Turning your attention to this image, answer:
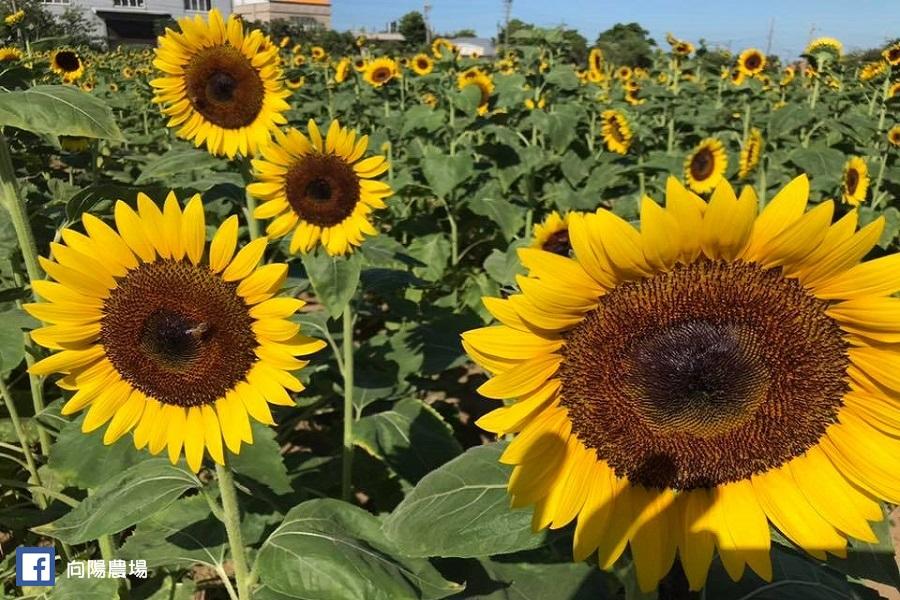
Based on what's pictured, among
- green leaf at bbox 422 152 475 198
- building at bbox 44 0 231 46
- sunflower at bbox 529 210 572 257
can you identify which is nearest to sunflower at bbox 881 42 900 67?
green leaf at bbox 422 152 475 198

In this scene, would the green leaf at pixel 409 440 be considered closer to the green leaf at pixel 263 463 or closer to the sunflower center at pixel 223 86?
the green leaf at pixel 263 463

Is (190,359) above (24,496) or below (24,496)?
above

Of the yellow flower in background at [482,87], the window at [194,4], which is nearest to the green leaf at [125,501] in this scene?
the yellow flower in background at [482,87]

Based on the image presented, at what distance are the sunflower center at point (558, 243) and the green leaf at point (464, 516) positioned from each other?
1392 millimetres

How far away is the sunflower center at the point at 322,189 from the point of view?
3.01 meters

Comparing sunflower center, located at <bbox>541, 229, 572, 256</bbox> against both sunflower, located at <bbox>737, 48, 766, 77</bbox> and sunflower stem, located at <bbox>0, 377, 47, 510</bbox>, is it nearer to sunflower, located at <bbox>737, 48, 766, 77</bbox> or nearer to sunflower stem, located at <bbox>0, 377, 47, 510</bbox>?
sunflower stem, located at <bbox>0, 377, 47, 510</bbox>

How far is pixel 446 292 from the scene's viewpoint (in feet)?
18.1

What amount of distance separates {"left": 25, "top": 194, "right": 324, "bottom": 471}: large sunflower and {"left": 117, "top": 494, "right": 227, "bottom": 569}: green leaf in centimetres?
41

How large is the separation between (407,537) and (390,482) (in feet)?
6.46

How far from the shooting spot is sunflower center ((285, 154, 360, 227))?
3.01 meters

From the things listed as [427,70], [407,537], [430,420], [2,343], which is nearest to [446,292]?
[430,420]

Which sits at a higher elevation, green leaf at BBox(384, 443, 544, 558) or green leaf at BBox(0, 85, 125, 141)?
green leaf at BBox(0, 85, 125, 141)

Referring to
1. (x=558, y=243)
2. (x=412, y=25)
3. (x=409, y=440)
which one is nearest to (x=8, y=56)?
(x=409, y=440)

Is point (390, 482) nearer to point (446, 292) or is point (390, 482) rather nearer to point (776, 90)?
point (446, 292)
